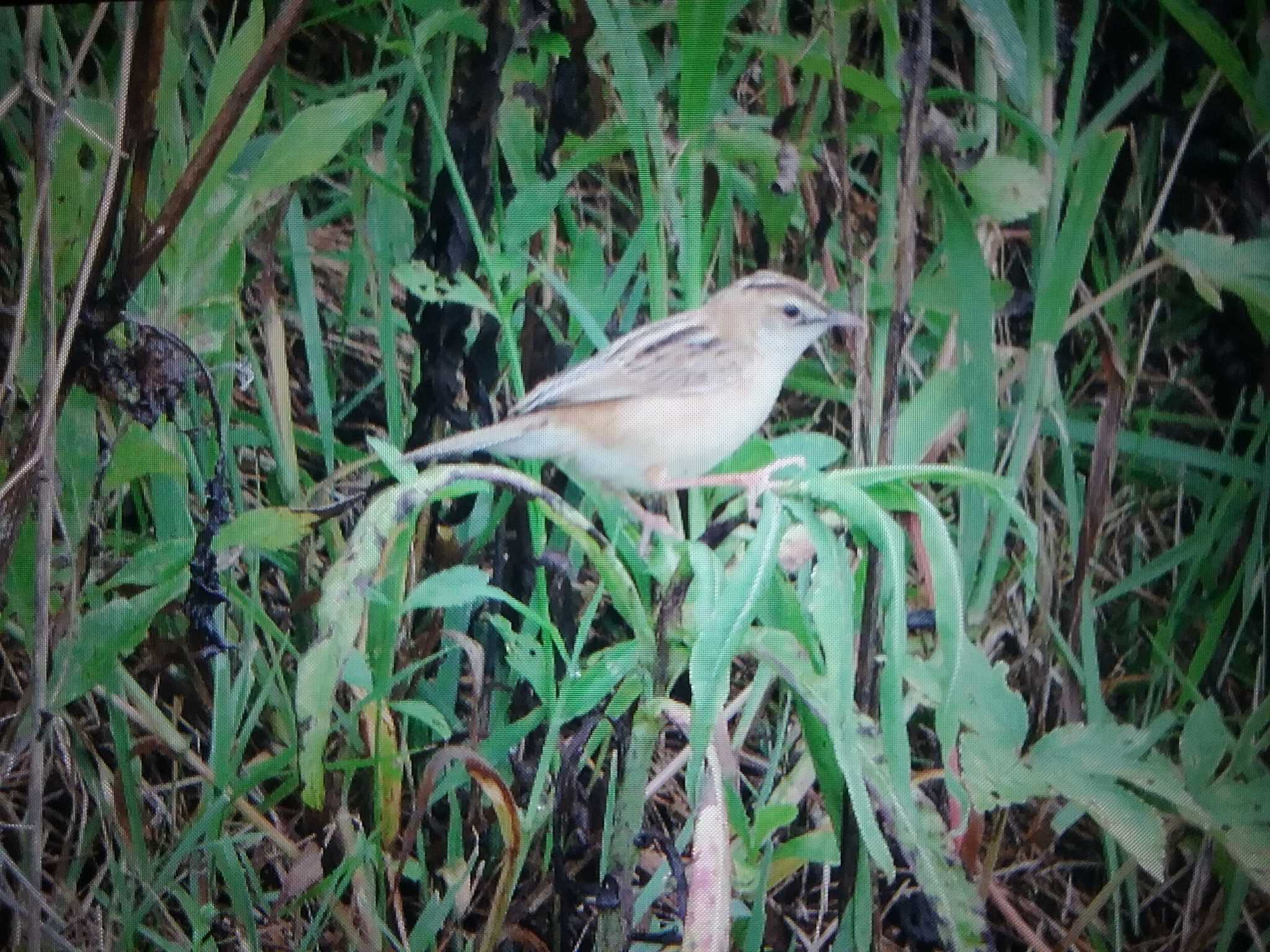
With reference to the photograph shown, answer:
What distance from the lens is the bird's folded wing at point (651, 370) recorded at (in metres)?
1.25

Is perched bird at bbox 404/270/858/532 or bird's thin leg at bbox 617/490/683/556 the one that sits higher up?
perched bird at bbox 404/270/858/532

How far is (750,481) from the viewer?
1.21 m

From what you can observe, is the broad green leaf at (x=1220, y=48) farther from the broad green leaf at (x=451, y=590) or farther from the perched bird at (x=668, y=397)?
the broad green leaf at (x=451, y=590)

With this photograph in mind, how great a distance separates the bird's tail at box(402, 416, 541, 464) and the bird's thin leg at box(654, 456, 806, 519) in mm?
143

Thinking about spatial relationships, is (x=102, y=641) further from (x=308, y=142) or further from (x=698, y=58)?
(x=698, y=58)

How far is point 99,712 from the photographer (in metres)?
1.36

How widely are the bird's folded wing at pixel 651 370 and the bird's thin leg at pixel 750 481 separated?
0.09 meters

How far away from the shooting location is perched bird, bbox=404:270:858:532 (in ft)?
4.09

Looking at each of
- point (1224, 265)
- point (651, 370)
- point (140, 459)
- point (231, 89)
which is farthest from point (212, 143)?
point (1224, 265)

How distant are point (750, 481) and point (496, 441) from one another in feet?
0.87

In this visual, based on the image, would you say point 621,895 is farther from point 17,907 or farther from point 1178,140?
point 1178,140

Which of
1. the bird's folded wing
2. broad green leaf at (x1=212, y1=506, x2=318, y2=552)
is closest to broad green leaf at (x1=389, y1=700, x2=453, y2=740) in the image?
broad green leaf at (x1=212, y1=506, x2=318, y2=552)

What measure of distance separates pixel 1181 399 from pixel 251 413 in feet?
3.28

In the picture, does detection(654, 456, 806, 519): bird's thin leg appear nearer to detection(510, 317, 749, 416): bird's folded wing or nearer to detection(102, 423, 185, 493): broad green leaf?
detection(510, 317, 749, 416): bird's folded wing
